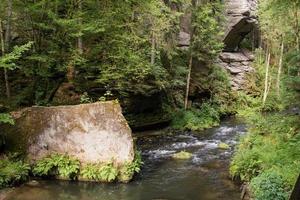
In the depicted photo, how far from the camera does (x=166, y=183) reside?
13609 millimetres

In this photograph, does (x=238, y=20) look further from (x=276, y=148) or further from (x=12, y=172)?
(x=12, y=172)

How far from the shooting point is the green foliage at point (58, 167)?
44.2 ft

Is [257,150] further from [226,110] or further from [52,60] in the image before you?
[226,110]

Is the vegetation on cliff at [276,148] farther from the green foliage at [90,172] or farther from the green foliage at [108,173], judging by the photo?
the green foliage at [90,172]

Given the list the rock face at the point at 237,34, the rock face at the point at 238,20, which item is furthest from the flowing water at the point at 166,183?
the rock face at the point at 238,20

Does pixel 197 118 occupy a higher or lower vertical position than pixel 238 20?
lower

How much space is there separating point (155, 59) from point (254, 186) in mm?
14045

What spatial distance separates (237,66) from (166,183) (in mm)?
21849

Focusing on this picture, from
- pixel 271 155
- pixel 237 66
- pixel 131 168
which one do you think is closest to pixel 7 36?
pixel 131 168

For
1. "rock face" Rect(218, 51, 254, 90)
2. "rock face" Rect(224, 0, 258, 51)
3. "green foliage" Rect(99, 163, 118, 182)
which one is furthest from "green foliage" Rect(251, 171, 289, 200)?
"rock face" Rect(224, 0, 258, 51)

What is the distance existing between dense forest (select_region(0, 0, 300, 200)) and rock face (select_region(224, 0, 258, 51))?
382 centimetres

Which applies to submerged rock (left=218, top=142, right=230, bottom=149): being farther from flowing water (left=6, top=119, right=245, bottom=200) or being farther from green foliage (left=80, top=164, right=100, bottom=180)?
green foliage (left=80, top=164, right=100, bottom=180)

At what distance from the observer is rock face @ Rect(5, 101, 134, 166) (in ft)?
45.6

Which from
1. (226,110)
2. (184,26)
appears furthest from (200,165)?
(184,26)
